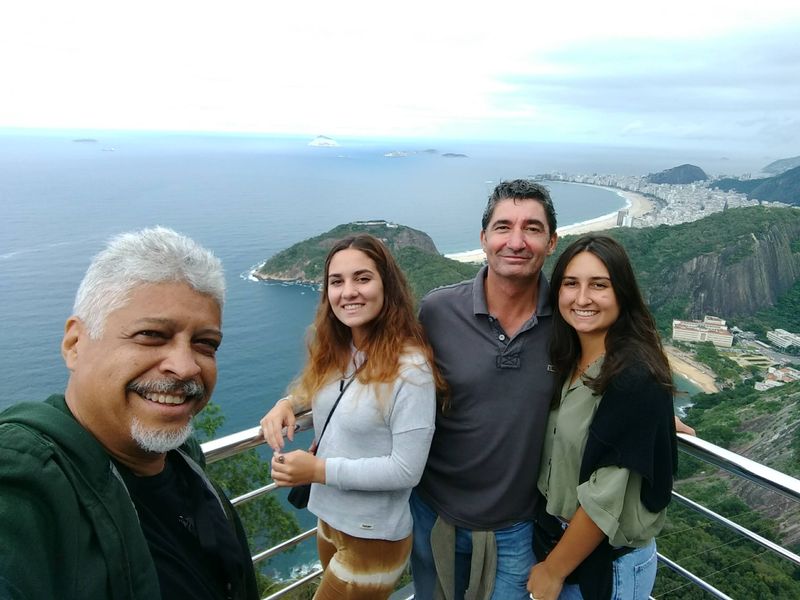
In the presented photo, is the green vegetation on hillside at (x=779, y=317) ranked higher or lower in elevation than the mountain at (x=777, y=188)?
lower

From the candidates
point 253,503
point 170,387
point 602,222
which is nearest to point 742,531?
point 170,387

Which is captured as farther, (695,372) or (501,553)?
(695,372)

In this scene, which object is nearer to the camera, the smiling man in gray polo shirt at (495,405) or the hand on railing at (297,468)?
the hand on railing at (297,468)

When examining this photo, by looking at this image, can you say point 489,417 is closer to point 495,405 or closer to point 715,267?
point 495,405

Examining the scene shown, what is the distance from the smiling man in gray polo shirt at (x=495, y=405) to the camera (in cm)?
155

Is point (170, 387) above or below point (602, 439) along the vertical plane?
above

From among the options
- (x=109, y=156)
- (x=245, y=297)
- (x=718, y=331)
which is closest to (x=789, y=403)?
(x=718, y=331)

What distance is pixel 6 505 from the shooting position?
0.66 meters

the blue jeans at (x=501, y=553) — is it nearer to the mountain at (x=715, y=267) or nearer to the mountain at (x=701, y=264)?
the mountain at (x=701, y=264)

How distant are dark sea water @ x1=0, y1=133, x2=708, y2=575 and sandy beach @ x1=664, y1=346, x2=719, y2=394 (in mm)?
22114

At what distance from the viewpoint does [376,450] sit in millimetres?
1446

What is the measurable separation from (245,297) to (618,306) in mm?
36488

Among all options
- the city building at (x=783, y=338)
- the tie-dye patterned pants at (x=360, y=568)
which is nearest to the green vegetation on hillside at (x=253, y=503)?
the tie-dye patterned pants at (x=360, y=568)

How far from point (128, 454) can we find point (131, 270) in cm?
36
